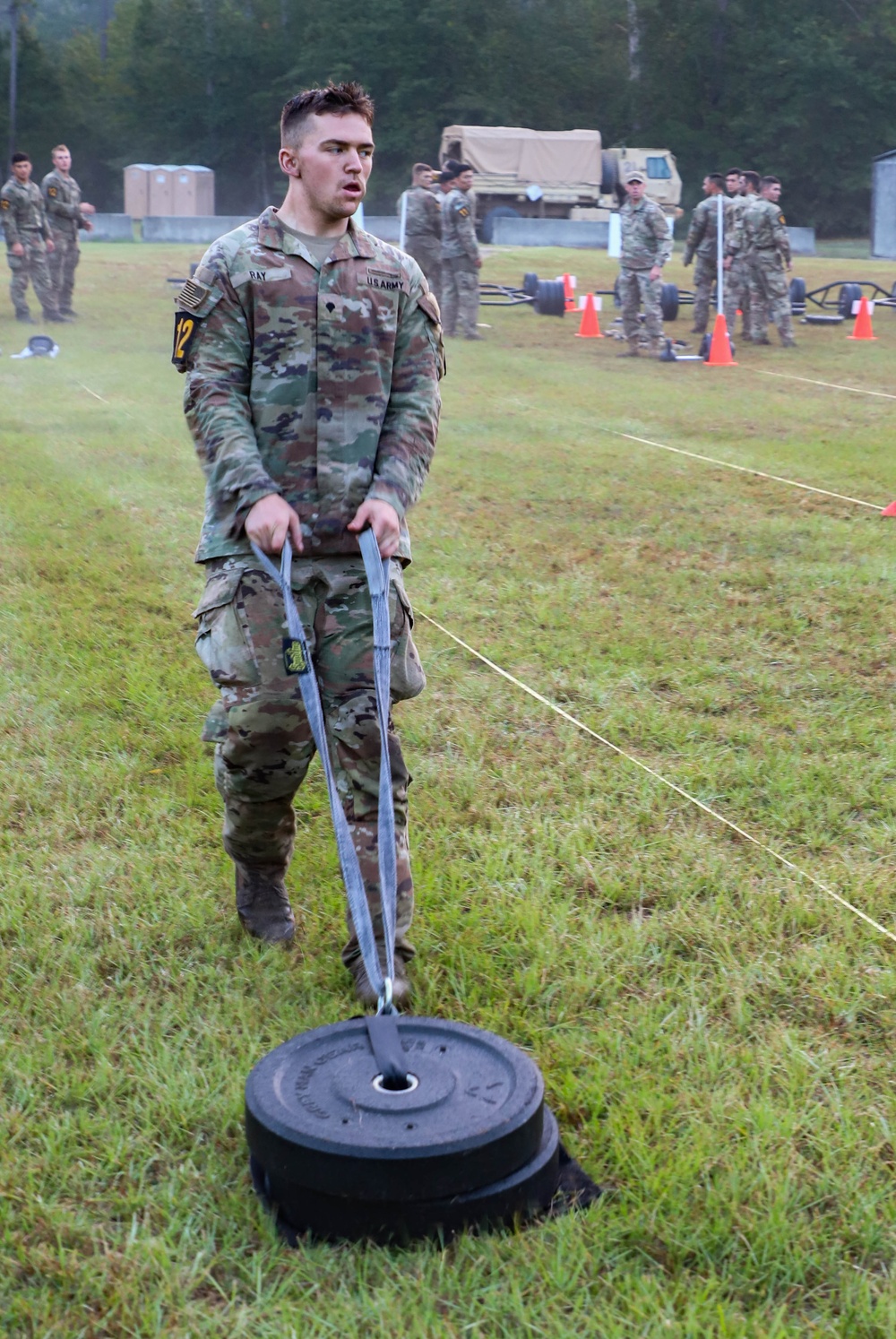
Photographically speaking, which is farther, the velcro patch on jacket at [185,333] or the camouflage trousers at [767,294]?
the camouflage trousers at [767,294]

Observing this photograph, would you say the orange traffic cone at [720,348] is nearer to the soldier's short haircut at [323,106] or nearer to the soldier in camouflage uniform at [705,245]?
the soldier in camouflage uniform at [705,245]

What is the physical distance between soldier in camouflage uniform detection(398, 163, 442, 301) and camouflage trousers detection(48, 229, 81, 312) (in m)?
5.19

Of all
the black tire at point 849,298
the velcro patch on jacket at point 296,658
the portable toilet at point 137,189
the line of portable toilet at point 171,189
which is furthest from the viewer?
the portable toilet at point 137,189

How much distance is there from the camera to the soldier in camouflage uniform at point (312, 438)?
10.3 ft

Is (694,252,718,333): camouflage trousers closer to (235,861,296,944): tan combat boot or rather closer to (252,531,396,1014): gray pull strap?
(235,861,296,944): tan combat boot

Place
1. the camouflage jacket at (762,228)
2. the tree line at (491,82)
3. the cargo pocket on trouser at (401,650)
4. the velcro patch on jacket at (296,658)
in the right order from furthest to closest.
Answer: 1. the tree line at (491,82)
2. the camouflage jacket at (762,228)
3. the cargo pocket on trouser at (401,650)
4. the velcro patch on jacket at (296,658)

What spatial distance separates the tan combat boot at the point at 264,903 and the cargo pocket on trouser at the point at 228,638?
585 millimetres

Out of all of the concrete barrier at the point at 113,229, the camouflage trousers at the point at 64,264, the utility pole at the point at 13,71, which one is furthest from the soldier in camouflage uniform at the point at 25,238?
the utility pole at the point at 13,71

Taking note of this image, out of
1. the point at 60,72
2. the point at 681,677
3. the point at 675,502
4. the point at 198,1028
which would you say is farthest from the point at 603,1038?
the point at 60,72

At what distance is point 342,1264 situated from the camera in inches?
95.9

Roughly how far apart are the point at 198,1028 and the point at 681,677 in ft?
10.2

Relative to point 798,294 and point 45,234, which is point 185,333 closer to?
point 45,234

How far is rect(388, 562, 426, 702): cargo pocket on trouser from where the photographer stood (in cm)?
327

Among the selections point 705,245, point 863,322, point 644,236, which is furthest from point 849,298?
point 644,236
